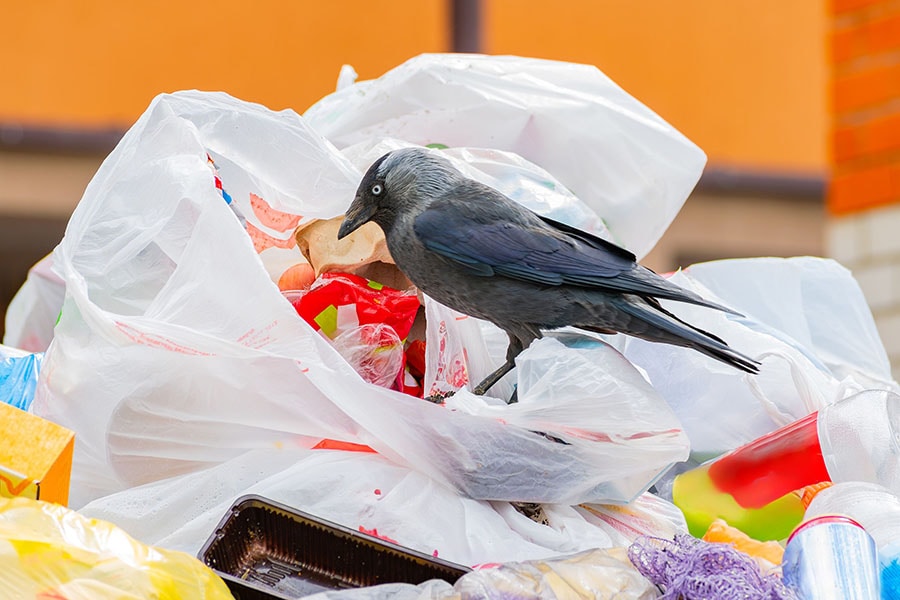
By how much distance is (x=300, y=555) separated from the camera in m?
1.31

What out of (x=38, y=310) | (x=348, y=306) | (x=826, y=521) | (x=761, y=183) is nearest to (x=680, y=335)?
(x=826, y=521)

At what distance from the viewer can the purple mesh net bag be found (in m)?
1.16

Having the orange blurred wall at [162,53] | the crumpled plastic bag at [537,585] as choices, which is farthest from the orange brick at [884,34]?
the crumpled plastic bag at [537,585]

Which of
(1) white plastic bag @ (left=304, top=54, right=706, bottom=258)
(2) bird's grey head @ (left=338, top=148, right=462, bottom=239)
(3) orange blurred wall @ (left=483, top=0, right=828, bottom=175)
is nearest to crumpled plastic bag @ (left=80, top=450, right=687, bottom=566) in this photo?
(2) bird's grey head @ (left=338, top=148, right=462, bottom=239)

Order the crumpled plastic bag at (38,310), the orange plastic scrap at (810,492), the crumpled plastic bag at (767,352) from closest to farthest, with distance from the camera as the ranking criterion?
the orange plastic scrap at (810,492) → the crumpled plastic bag at (767,352) → the crumpled plastic bag at (38,310)

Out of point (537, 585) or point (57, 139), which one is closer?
point (537, 585)

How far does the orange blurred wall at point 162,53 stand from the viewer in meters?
5.32

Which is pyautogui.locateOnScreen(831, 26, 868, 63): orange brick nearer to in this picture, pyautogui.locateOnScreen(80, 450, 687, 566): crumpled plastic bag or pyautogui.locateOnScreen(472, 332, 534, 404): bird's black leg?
pyautogui.locateOnScreen(472, 332, 534, 404): bird's black leg

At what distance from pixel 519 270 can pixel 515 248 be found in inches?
1.2

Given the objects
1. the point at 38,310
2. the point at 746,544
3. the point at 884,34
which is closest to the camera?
the point at 746,544

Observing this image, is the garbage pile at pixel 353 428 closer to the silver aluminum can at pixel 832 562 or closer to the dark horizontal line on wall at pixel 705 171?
the silver aluminum can at pixel 832 562

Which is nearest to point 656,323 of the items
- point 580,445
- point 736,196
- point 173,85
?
point 580,445

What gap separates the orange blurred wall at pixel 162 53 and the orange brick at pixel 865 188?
2.15 metres

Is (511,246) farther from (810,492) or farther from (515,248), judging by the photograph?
(810,492)
